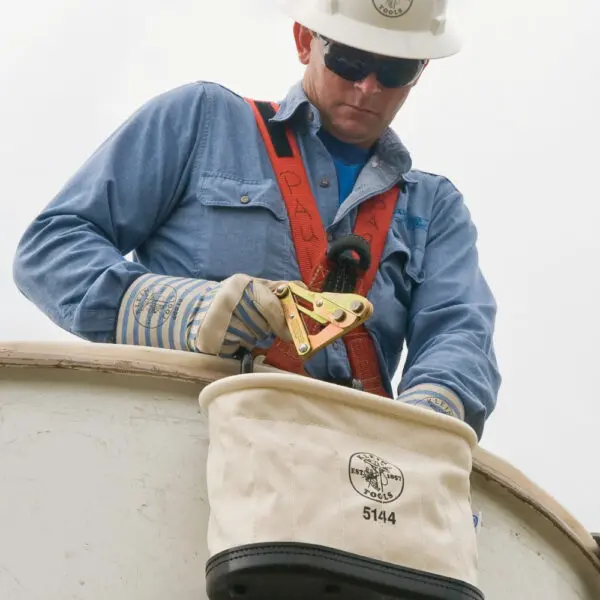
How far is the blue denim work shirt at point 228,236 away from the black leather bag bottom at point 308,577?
2.87 ft

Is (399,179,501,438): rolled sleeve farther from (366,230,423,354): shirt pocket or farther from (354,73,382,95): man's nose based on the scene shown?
(354,73,382,95): man's nose

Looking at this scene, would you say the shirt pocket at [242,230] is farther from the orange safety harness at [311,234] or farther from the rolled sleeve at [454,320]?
the rolled sleeve at [454,320]

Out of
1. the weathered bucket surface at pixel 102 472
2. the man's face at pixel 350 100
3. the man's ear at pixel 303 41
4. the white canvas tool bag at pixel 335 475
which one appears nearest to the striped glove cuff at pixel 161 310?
the weathered bucket surface at pixel 102 472

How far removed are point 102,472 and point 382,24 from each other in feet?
5.17

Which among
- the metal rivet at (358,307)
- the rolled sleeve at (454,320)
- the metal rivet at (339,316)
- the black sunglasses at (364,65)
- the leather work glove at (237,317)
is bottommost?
the rolled sleeve at (454,320)

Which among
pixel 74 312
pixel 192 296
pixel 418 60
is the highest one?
pixel 418 60

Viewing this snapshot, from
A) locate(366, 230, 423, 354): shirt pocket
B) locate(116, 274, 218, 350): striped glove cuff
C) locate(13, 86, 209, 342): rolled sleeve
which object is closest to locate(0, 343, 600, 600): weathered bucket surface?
locate(116, 274, 218, 350): striped glove cuff

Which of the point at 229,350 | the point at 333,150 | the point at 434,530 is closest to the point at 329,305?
the point at 229,350

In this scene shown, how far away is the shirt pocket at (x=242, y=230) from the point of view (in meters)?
3.05

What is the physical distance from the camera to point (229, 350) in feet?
8.70

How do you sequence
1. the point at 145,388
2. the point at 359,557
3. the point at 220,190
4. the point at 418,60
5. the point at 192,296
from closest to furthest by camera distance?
the point at 359,557, the point at 145,388, the point at 192,296, the point at 220,190, the point at 418,60

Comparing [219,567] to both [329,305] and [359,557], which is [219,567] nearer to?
[359,557]

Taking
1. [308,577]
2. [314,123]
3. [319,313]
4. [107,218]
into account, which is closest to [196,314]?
[319,313]

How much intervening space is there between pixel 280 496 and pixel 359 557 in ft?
0.53
